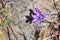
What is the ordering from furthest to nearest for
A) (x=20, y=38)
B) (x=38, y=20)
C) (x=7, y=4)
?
(x=7, y=4)
(x=20, y=38)
(x=38, y=20)

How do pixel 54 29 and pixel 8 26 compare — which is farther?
pixel 8 26

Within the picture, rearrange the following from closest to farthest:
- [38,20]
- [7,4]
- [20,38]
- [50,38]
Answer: [38,20]
[50,38]
[20,38]
[7,4]

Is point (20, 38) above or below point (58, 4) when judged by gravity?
below

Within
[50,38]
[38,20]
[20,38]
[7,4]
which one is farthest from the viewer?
[7,4]

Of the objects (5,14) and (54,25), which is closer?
(54,25)

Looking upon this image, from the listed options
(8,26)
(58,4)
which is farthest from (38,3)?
(8,26)

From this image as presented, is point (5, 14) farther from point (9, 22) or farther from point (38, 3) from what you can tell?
point (38, 3)

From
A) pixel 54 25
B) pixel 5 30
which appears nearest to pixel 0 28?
pixel 5 30

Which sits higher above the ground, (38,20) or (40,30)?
(38,20)

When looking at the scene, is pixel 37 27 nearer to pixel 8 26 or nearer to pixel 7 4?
pixel 8 26
